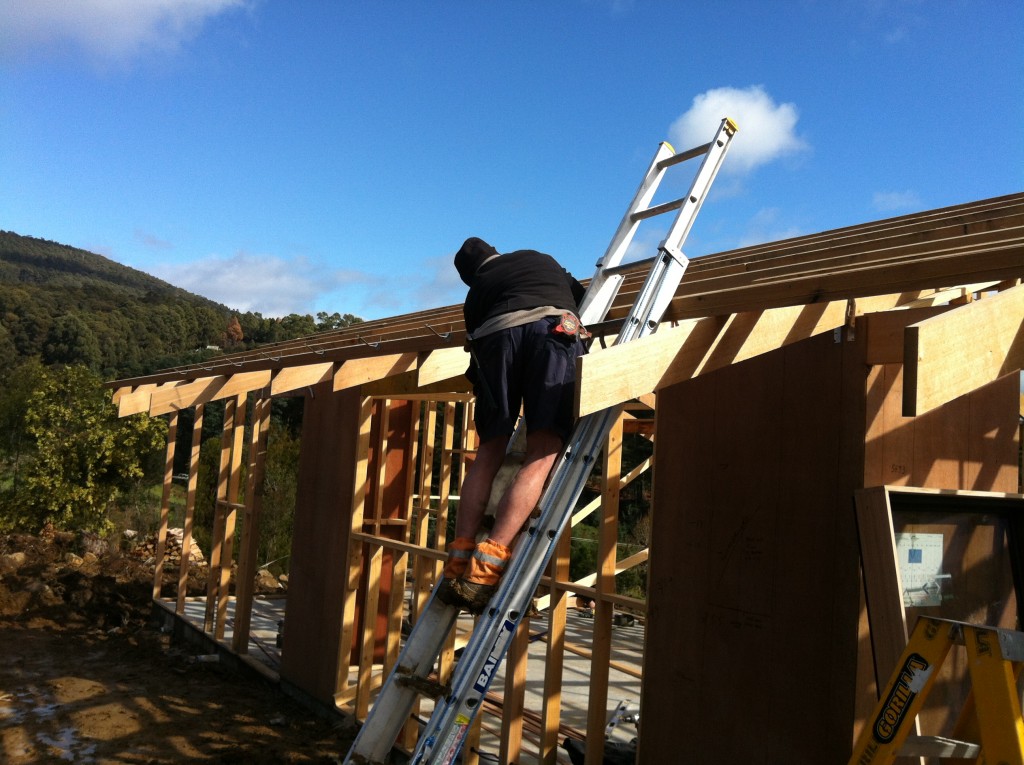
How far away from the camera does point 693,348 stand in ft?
9.02

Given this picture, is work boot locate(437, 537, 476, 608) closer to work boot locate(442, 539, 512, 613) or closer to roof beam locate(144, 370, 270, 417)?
work boot locate(442, 539, 512, 613)

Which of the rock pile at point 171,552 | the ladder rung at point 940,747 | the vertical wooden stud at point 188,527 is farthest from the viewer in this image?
the rock pile at point 171,552

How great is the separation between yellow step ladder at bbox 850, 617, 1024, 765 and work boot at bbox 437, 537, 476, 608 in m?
1.20

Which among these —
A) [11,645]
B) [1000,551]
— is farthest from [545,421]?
[11,645]

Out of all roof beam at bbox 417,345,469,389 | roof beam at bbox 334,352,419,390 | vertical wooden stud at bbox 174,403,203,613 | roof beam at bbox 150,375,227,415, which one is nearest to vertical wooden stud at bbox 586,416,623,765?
roof beam at bbox 417,345,469,389

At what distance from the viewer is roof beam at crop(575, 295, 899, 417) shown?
Result: 233 centimetres

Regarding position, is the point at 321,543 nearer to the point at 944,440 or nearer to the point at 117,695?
the point at 117,695

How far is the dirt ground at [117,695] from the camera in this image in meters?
5.84

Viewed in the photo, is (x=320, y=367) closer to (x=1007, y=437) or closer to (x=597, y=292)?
(x=597, y=292)

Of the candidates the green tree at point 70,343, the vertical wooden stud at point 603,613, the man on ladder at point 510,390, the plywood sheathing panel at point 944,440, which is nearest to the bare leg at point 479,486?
the man on ladder at point 510,390

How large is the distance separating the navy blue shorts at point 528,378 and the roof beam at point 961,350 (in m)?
1.17

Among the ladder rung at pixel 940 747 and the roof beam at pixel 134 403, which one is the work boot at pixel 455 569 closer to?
the ladder rung at pixel 940 747

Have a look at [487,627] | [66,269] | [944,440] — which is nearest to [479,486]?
→ [487,627]

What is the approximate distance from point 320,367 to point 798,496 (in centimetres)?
330
